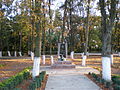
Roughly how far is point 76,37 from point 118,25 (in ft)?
33.6

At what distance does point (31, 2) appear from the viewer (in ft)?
40.2

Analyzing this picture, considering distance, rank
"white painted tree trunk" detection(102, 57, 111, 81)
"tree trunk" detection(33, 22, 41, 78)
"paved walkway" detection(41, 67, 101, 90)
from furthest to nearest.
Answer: "tree trunk" detection(33, 22, 41, 78)
"white painted tree trunk" detection(102, 57, 111, 81)
"paved walkway" detection(41, 67, 101, 90)

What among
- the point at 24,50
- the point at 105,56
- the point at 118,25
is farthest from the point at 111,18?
the point at 24,50

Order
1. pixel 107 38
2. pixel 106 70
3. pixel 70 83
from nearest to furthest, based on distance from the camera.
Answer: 1. pixel 70 83
2. pixel 106 70
3. pixel 107 38

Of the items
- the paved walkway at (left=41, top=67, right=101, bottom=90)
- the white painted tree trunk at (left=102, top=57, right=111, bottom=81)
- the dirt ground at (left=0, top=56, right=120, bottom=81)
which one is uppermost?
the white painted tree trunk at (left=102, top=57, right=111, bottom=81)

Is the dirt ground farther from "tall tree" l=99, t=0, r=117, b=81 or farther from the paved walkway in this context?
"tall tree" l=99, t=0, r=117, b=81

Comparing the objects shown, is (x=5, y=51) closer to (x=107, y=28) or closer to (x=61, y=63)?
(x=61, y=63)

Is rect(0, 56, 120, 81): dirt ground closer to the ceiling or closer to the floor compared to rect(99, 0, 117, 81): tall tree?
closer to the floor

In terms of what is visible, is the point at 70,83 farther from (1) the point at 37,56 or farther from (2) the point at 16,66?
(2) the point at 16,66

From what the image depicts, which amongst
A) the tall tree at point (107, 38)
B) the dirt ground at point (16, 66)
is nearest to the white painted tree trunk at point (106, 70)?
the tall tree at point (107, 38)

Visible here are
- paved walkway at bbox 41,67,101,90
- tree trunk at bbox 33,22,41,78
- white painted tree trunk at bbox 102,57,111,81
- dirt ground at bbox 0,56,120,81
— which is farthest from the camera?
dirt ground at bbox 0,56,120,81

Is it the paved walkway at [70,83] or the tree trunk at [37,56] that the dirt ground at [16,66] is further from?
the paved walkway at [70,83]

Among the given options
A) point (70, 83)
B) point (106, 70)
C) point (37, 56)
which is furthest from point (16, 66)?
point (106, 70)

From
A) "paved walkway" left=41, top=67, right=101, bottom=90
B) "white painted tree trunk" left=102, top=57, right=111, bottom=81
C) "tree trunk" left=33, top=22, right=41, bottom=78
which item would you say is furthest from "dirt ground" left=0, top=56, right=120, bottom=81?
"white painted tree trunk" left=102, top=57, right=111, bottom=81
